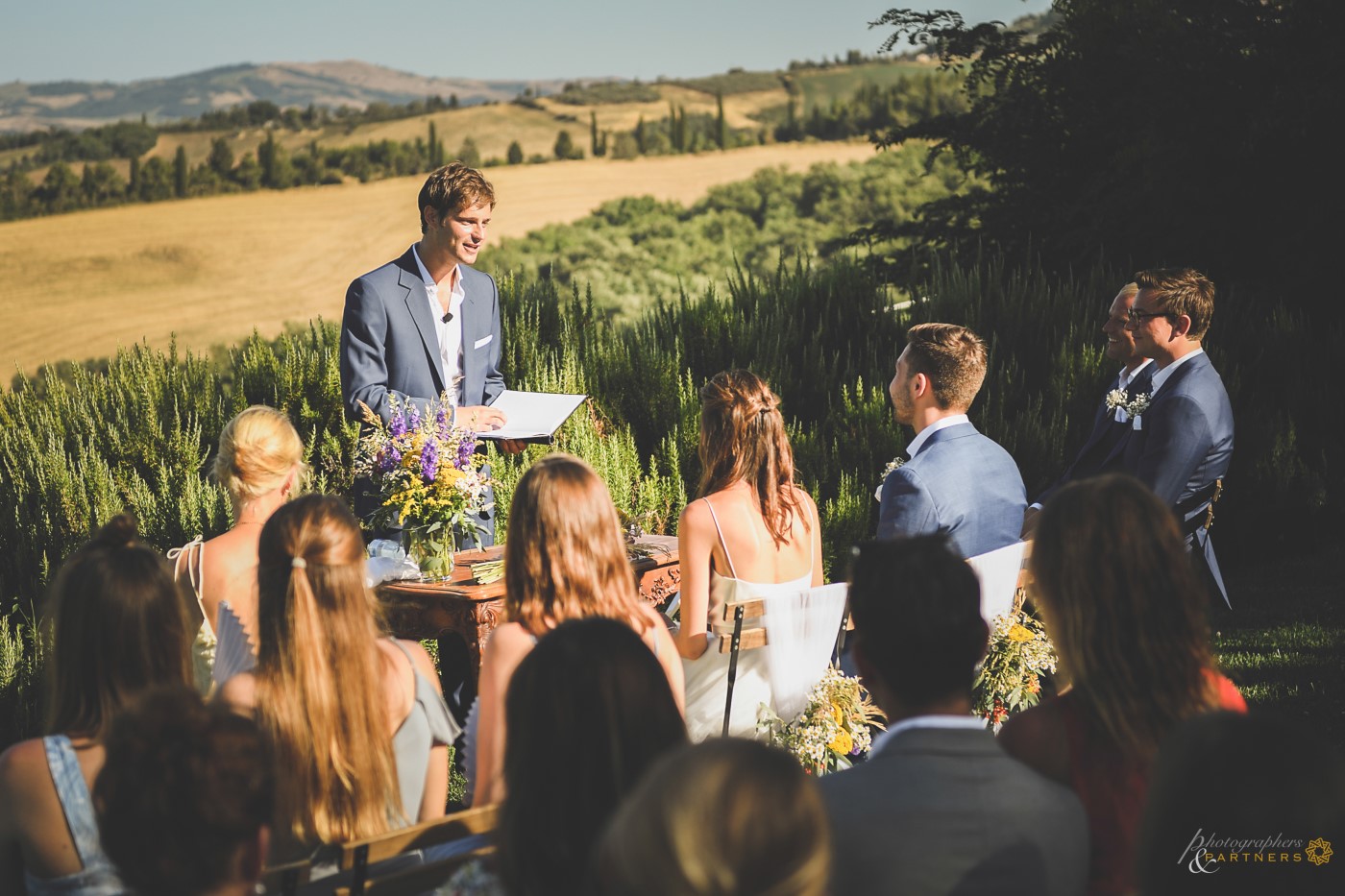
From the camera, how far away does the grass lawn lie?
204 inches

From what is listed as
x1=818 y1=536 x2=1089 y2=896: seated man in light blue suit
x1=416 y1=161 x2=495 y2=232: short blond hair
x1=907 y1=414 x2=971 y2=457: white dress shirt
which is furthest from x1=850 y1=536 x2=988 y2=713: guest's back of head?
x1=416 y1=161 x2=495 y2=232: short blond hair

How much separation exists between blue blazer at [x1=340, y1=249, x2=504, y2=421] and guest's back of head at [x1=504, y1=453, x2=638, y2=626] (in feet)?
6.25

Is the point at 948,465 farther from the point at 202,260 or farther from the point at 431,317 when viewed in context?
the point at 202,260

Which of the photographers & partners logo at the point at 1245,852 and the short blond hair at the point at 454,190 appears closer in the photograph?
the photographers & partners logo at the point at 1245,852

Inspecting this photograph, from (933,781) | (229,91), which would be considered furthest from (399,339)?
(229,91)

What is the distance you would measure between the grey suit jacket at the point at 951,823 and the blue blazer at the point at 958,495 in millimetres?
1858

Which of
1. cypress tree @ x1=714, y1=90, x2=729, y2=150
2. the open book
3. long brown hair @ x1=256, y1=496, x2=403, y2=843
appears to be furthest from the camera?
cypress tree @ x1=714, y1=90, x2=729, y2=150

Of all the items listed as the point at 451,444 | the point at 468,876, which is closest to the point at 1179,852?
the point at 468,876

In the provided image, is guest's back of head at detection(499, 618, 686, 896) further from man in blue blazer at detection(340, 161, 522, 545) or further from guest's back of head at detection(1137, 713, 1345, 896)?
man in blue blazer at detection(340, 161, 522, 545)

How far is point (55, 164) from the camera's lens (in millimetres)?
12195

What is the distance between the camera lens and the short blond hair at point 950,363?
3971 millimetres

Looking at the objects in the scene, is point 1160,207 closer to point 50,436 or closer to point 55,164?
point 50,436

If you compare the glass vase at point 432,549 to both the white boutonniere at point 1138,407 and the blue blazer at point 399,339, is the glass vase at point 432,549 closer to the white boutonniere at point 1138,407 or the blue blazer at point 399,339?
the blue blazer at point 399,339

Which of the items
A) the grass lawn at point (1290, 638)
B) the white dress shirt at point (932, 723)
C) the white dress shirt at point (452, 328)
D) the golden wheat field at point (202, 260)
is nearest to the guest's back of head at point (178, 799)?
the white dress shirt at point (932, 723)
